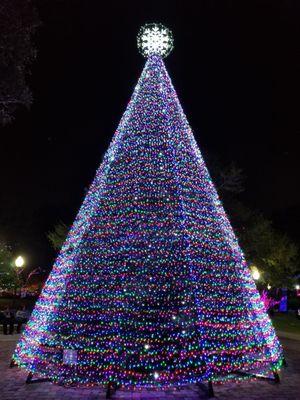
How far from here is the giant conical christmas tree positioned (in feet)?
23.8

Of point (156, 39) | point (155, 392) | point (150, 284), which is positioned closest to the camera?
point (155, 392)

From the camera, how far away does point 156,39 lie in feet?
32.7

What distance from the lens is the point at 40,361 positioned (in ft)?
24.3

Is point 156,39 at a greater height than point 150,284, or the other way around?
point 156,39

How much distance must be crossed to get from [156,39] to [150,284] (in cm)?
610

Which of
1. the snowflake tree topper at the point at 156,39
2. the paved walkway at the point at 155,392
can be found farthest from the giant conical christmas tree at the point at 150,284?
the snowflake tree topper at the point at 156,39

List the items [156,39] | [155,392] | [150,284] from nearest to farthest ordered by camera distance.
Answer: [155,392] < [150,284] < [156,39]

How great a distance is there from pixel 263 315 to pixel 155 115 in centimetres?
495

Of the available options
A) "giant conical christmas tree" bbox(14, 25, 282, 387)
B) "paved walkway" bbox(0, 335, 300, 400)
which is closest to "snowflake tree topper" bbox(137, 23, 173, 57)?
"giant conical christmas tree" bbox(14, 25, 282, 387)

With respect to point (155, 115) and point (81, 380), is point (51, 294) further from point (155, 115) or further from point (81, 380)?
point (155, 115)

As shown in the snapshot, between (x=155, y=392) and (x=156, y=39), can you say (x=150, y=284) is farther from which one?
(x=156, y=39)

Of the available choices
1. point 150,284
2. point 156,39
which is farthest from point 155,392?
point 156,39

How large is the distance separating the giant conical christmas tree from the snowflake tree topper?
5.07 feet

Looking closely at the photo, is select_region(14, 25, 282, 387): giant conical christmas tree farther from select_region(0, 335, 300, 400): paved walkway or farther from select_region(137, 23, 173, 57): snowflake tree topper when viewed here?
select_region(137, 23, 173, 57): snowflake tree topper
